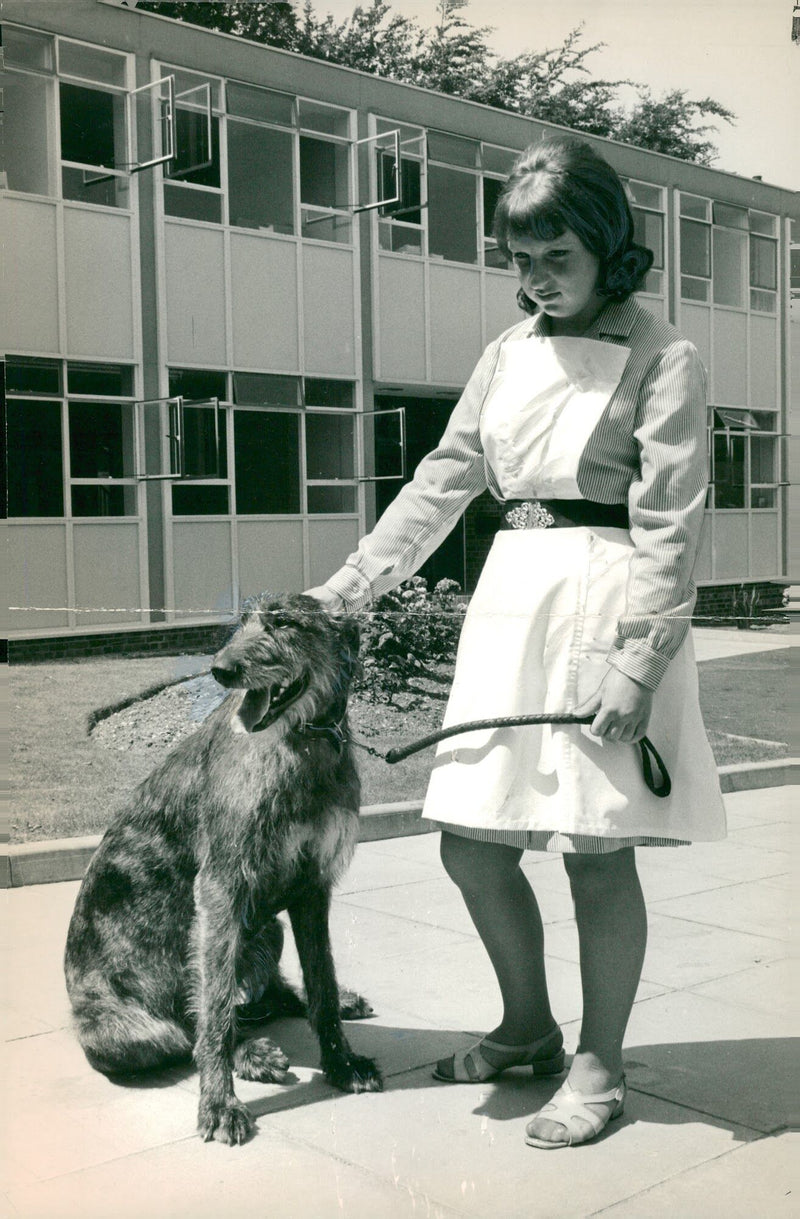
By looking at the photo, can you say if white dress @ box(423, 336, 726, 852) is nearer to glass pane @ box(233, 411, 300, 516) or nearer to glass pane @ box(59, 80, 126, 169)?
glass pane @ box(233, 411, 300, 516)

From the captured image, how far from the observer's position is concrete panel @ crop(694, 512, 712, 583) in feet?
8.25

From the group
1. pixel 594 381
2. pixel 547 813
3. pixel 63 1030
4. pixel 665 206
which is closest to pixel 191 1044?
pixel 63 1030

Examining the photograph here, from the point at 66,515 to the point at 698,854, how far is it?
160cm

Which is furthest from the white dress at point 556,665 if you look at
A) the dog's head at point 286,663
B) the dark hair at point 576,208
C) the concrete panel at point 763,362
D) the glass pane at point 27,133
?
the glass pane at point 27,133

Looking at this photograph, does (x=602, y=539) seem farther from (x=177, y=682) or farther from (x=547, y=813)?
(x=177, y=682)

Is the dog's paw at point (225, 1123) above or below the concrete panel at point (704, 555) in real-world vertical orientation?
below

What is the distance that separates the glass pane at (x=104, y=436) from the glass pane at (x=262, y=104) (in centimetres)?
58

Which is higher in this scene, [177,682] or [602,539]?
[602,539]

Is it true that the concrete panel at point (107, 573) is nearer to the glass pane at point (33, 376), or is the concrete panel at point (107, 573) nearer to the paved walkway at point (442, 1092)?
the glass pane at point (33, 376)

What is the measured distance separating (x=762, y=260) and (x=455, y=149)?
0.65m

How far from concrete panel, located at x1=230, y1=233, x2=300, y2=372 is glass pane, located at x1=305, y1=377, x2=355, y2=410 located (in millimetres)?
47

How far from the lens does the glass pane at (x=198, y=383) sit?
242 centimetres

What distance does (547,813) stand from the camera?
2.43 metres

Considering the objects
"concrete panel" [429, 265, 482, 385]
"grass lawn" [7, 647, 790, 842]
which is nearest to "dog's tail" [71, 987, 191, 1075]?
"grass lawn" [7, 647, 790, 842]
